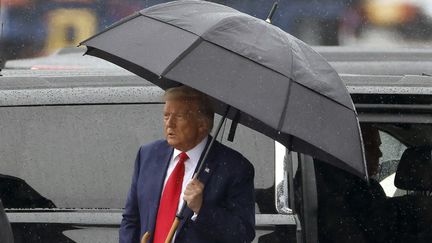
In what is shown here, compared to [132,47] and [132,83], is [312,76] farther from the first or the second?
[132,83]

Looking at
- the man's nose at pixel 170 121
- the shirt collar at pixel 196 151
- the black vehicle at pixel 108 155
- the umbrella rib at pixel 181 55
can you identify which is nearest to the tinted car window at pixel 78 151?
the black vehicle at pixel 108 155

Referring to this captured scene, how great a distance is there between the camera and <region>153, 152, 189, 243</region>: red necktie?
477cm

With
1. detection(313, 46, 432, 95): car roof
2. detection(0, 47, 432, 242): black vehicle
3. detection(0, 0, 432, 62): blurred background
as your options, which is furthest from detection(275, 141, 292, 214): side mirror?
detection(0, 0, 432, 62): blurred background

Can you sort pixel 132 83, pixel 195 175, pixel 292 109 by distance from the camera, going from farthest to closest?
1. pixel 132 83
2. pixel 195 175
3. pixel 292 109

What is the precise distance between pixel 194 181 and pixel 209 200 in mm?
131

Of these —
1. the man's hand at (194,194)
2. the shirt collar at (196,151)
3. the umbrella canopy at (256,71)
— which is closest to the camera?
the umbrella canopy at (256,71)

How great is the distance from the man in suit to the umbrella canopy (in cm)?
25

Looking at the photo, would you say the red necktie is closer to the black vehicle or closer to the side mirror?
the black vehicle

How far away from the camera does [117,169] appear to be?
217 inches

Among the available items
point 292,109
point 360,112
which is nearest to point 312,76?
point 292,109

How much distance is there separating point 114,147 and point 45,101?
14.2 inches

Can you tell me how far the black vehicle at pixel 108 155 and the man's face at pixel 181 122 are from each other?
30.6 inches

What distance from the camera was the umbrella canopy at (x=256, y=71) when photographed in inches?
170

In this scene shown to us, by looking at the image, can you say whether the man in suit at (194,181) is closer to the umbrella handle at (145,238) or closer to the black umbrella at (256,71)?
the umbrella handle at (145,238)
